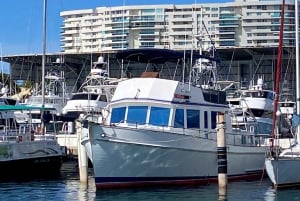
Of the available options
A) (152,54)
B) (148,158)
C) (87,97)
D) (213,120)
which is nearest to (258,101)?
(87,97)

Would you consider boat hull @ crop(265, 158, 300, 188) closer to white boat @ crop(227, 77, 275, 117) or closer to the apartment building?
white boat @ crop(227, 77, 275, 117)

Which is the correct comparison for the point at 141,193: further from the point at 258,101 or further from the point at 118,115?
the point at 258,101

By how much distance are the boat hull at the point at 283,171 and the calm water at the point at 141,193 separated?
13.1 inches

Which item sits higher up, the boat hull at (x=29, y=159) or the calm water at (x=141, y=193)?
the boat hull at (x=29, y=159)

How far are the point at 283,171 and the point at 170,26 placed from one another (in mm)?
70112

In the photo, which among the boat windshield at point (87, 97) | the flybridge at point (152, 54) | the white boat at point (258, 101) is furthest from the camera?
the white boat at point (258, 101)

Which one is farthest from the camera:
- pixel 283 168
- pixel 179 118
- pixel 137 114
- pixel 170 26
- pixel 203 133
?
pixel 170 26

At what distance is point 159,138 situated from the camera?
78.8ft

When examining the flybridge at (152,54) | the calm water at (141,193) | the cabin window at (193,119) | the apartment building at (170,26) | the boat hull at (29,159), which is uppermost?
the apartment building at (170,26)

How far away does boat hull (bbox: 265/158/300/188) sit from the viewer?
23406 mm

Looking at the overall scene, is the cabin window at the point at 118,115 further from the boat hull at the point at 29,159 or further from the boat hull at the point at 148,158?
the boat hull at the point at 29,159

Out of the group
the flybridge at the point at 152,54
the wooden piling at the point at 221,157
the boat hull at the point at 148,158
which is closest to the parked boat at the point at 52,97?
the flybridge at the point at 152,54

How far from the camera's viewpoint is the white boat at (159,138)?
23.6 metres

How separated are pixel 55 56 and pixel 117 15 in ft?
94.2
